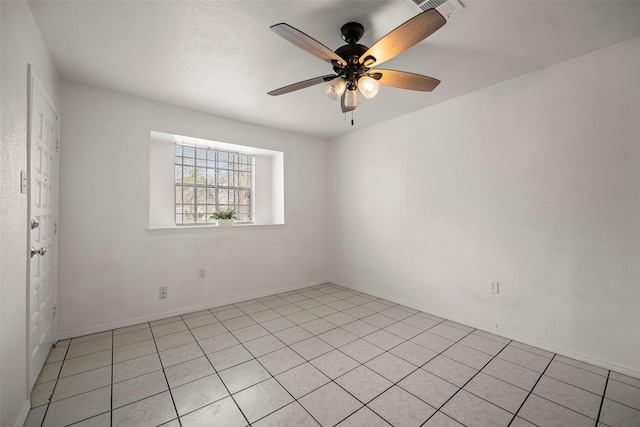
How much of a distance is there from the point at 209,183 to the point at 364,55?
10.00 ft

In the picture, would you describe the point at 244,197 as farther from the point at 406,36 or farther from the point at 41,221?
the point at 406,36

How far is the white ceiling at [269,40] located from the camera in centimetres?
172

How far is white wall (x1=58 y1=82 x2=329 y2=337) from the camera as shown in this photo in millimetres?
2656

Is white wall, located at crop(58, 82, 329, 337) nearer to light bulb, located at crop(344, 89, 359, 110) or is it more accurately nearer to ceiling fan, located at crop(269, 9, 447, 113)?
ceiling fan, located at crop(269, 9, 447, 113)

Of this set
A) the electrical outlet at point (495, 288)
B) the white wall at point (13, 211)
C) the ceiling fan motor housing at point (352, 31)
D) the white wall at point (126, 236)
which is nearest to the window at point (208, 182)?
the white wall at point (126, 236)

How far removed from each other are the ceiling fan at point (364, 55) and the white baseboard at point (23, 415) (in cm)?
255

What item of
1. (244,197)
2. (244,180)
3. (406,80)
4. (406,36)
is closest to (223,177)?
(244,180)

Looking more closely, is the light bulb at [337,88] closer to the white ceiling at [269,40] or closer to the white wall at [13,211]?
the white ceiling at [269,40]

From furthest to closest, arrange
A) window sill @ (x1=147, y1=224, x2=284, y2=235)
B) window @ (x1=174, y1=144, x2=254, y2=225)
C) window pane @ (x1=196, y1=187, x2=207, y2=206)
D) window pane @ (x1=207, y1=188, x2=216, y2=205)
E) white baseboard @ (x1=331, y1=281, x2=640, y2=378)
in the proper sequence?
window pane @ (x1=207, y1=188, x2=216, y2=205)
window pane @ (x1=196, y1=187, x2=207, y2=206)
window @ (x1=174, y1=144, x2=254, y2=225)
window sill @ (x1=147, y1=224, x2=284, y2=235)
white baseboard @ (x1=331, y1=281, x2=640, y2=378)

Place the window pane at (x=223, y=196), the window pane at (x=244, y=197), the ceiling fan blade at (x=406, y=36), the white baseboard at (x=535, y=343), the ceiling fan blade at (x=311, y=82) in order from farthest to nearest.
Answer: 1. the window pane at (x=244, y=197)
2. the window pane at (x=223, y=196)
3. the white baseboard at (x=535, y=343)
4. the ceiling fan blade at (x=311, y=82)
5. the ceiling fan blade at (x=406, y=36)

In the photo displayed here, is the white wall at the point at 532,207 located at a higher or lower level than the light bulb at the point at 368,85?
lower

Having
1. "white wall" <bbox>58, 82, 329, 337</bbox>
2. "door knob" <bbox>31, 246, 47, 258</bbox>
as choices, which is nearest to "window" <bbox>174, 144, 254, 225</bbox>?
"white wall" <bbox>58, 82, 329, 337</bbox>

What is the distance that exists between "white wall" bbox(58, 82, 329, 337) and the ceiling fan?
1.90 m

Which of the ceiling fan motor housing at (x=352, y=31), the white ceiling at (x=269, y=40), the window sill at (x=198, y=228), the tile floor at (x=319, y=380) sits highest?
the white ceiling at (x=269, y=40)
